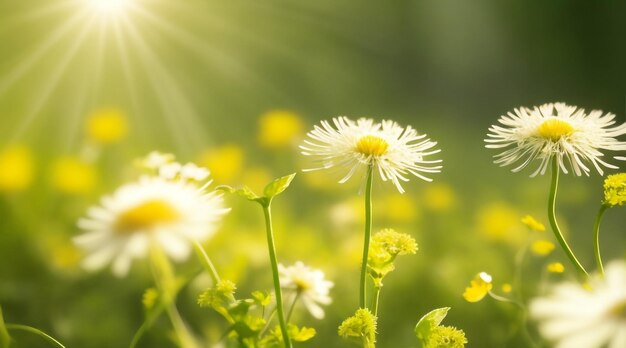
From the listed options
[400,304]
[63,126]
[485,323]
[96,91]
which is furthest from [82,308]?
[96,91]

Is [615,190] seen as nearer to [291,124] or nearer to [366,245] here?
[366,245]

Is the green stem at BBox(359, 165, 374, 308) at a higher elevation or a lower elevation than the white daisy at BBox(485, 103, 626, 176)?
lower

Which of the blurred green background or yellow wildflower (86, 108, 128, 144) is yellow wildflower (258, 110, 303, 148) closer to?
the blurred green background

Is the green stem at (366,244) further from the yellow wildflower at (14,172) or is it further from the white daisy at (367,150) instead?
the yellow wildflower at (14,172)

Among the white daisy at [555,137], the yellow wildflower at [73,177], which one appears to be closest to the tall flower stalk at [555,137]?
the white daisy at [555,137]

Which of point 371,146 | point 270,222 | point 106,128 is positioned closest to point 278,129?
point 106,128

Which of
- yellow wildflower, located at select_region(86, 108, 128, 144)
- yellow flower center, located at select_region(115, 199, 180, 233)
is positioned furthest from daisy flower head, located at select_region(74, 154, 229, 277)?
yellow wildflower, located at select_region(86, 108, 128, 144)
